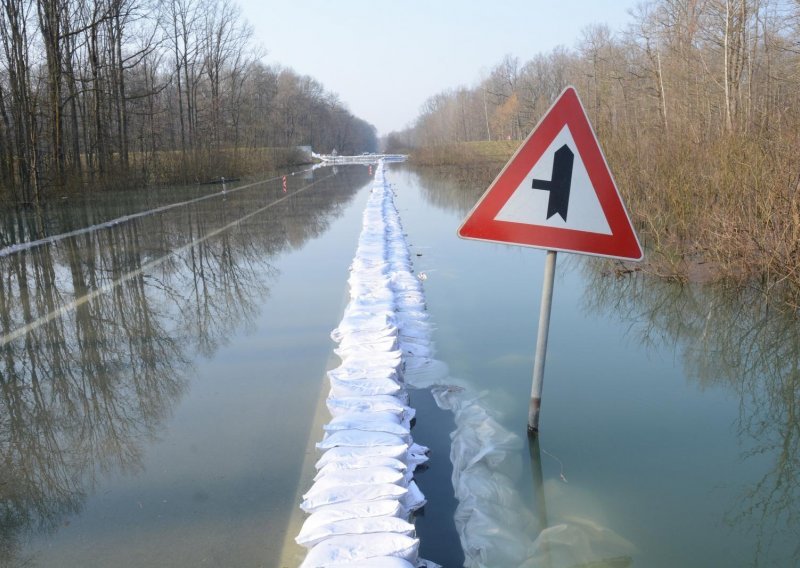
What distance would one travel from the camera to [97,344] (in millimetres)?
6133

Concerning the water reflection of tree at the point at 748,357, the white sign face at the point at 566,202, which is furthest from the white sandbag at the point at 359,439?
the water reflection of tree at the point at 748,357

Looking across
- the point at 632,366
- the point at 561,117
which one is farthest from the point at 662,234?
the point at 561,117

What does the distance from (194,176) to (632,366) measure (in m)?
32.4

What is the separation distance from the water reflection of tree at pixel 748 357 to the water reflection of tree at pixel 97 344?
11.2 ft

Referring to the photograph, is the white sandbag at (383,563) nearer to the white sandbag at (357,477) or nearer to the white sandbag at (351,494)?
the white sandbag at (351,494)

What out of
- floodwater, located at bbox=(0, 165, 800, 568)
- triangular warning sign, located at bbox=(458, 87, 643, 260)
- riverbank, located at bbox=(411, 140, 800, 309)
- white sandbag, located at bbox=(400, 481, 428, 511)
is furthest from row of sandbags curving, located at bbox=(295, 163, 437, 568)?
riverbank, located at bbox=(411, 140, 800, 309)

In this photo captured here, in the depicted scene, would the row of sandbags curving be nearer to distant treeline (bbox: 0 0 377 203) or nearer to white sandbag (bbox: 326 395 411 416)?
white sandbag (bbox: 326 395 411 416)

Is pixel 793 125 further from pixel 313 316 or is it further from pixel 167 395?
pixel 167 395

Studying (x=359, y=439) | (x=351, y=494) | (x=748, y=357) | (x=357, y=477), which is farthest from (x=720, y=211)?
(x=351, y=494)

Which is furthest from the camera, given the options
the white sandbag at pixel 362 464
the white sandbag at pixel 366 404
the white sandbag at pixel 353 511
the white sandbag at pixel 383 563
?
the white sandbag at pixel 366 404

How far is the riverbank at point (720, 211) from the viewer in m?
7.44

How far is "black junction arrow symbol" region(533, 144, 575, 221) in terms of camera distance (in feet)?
11.7

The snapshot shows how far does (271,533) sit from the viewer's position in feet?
10.1

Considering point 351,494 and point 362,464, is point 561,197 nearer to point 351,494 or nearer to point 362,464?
point 362,464
